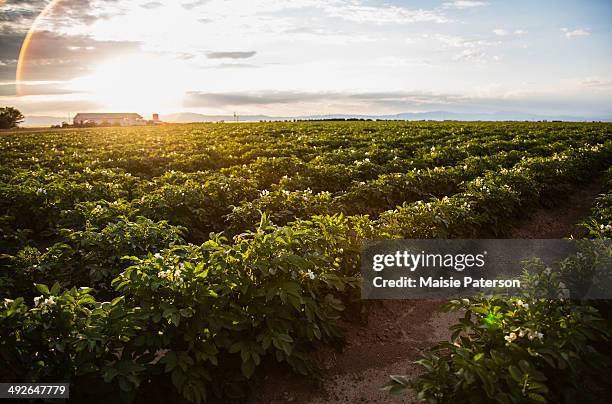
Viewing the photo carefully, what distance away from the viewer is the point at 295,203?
7809 millimetres

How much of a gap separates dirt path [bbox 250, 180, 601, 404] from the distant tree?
8955cm

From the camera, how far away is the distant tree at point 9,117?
249 ft

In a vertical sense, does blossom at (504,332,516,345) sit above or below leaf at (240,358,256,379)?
above

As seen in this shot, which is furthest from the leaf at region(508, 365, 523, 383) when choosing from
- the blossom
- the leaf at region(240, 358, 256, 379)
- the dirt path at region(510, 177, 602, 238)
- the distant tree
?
→ the distant tree

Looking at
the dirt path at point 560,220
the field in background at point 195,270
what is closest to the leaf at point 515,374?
the field in background at point 195,270

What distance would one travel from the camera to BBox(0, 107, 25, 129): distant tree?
7600 centimetres

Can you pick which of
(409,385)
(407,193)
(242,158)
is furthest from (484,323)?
(242,158)

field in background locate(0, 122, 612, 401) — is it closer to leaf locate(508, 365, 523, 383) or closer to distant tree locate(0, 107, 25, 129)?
leaf locate(508, 365, 523, 383)

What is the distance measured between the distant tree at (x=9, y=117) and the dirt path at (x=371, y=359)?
8955 centimetres

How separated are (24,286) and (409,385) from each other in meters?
4.48

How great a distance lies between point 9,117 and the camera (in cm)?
7869

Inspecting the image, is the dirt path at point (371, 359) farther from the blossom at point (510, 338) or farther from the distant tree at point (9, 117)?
the distant tree at point (9, 117)

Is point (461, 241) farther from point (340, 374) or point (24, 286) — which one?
point (24, 286)

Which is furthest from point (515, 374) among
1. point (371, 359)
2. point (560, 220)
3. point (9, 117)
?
point (9, 117)
